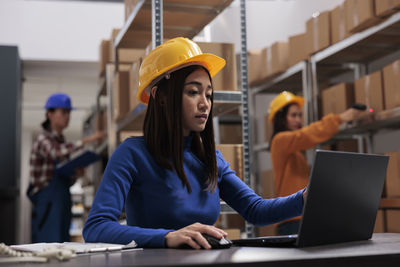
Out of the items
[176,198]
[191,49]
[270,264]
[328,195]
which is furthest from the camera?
[191,49]

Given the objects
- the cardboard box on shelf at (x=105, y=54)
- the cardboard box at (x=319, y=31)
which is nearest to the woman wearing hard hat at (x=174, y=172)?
the cardboard box at (x=319, y=31)

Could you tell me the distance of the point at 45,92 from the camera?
8.05 meters

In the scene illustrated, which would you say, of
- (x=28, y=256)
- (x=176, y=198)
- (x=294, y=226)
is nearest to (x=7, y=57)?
(x=294, y=226)

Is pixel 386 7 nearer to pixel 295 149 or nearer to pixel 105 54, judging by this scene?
pixel 295 149

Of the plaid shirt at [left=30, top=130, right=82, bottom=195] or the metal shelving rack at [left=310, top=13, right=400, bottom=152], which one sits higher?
the metal shelving rack at [left=310, top=13, right=400, bottom=152]

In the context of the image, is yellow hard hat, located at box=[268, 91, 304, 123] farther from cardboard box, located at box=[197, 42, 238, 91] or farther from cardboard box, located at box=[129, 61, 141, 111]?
cardboard box, located at box=[197, 42, 238, 91]

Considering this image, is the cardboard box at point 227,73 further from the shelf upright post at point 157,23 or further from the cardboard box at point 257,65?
the cardboard box at point 257,65

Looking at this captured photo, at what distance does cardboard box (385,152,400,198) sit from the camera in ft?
8.87

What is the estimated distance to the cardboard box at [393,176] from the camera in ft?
8.87

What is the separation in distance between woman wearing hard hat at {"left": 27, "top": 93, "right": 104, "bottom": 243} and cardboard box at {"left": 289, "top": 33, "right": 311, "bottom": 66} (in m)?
1.88

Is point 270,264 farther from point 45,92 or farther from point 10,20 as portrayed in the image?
point 45,92

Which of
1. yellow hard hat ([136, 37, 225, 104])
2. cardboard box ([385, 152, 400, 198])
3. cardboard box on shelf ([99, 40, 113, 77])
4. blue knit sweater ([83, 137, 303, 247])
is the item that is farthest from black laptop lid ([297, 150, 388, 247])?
cardboard box on shelf ([99, 40, 113, 77])

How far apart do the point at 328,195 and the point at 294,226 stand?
203cm

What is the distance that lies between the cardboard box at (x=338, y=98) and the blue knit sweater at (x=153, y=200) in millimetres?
1930
